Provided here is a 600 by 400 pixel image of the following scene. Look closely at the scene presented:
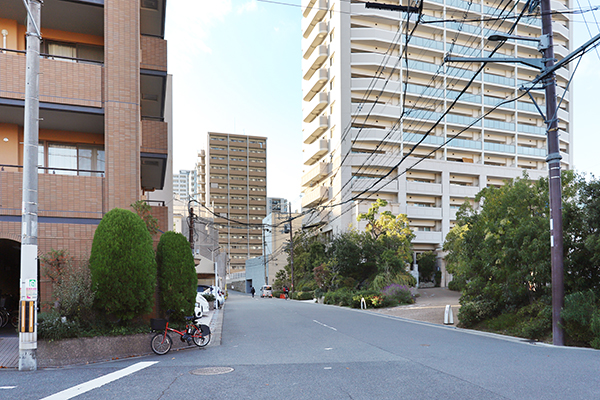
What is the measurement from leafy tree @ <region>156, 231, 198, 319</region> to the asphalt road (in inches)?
60.2

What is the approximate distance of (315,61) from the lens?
7262cm

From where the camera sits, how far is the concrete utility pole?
35.1ft

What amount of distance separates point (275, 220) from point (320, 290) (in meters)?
46.0

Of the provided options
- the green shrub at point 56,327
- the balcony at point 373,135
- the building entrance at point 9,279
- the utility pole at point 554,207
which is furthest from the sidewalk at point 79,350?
the balcony at point 373,135

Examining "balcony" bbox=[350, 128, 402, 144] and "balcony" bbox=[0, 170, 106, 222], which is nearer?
"balcony" bbox=[0, 170, 106, 222]

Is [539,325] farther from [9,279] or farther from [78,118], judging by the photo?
[9,279]

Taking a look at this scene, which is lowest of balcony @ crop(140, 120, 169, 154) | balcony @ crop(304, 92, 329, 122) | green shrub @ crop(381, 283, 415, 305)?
green shrub @ crop(381, 283, 415, 305)

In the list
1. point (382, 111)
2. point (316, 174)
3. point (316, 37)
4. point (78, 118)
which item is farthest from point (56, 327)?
point (316, 37)

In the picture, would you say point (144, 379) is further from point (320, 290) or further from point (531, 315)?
point (320, 290)

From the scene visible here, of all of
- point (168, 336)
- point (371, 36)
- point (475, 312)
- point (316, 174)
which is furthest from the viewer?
point (316, 174)

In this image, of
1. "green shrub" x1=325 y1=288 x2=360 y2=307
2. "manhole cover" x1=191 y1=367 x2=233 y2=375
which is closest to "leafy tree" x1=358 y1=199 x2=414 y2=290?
"green shrub" x1=325 y1=288 x2=360 y2=307

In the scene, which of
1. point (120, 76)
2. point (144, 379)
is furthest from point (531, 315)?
point (120, 76)

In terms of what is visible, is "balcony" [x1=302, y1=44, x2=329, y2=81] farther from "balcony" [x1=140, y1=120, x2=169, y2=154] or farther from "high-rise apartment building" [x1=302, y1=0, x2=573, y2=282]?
"balcony" [x1=140, y1=120, x2=169, y2=154]

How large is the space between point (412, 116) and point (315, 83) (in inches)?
576
